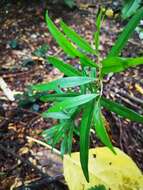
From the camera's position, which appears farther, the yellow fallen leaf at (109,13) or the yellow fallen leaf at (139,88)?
the yellow fallen leaf at (109,13)

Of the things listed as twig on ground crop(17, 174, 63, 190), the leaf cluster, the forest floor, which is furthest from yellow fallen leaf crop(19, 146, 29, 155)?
the leaf cluster

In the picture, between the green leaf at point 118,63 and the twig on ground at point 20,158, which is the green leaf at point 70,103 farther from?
the twig on ground at point 20,158

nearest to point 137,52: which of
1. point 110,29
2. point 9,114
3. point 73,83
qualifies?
point 110,29

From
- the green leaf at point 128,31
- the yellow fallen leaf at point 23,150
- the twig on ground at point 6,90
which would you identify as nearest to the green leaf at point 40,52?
the twig on ground at point 6,90

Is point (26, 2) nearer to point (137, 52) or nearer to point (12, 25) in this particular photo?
point (12, 25)

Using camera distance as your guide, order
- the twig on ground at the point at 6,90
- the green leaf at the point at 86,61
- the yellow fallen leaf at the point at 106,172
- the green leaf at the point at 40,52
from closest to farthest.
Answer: the green leaf at the point at 86,61 → the yellow fallen leaf at the point at 106,172 → the twig on ground at the point at 6,90 → the green leaf at the point at 40,52

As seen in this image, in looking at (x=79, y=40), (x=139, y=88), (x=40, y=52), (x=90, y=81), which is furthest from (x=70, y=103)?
(x=40, y=52)

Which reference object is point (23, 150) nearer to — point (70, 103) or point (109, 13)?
point (70, 103)
